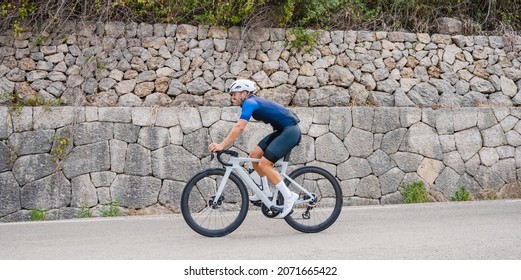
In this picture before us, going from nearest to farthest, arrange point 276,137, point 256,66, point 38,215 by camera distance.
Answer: point 276,137, point 38,215, point 256,66

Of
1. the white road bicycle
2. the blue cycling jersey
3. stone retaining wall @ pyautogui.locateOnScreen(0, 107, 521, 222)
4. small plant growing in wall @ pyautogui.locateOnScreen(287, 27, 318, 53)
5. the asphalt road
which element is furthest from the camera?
small plant growing in wall @ pyautogui.locateOnScreen(287, 27, 318, 53)

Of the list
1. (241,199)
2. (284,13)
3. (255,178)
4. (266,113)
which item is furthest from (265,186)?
(284,13)

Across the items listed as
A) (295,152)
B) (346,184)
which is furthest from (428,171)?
(295,152)

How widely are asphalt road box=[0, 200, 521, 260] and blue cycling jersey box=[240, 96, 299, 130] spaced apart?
132 centimetres

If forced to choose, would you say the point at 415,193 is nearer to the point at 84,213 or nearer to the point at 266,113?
the point at 266,113

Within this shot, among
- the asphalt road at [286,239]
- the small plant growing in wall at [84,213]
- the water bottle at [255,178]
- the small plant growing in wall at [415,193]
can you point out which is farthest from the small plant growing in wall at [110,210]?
the small plant growing in wall at [415,193]

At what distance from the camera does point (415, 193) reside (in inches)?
491

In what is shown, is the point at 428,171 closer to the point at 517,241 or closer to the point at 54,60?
the point at 517,241

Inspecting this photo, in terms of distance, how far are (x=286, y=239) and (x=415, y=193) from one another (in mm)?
4807

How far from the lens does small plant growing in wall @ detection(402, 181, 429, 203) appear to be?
12.4 m

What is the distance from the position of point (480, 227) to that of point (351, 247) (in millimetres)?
2162

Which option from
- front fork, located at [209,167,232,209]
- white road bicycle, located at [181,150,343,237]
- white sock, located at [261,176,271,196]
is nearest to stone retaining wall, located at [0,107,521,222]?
white road bicycle, located at [181,150,343,237]

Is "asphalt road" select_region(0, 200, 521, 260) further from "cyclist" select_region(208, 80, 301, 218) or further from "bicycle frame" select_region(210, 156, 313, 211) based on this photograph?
"cyclist" select_region(208, 80, 301, 218)

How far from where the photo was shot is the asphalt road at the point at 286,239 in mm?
7227
